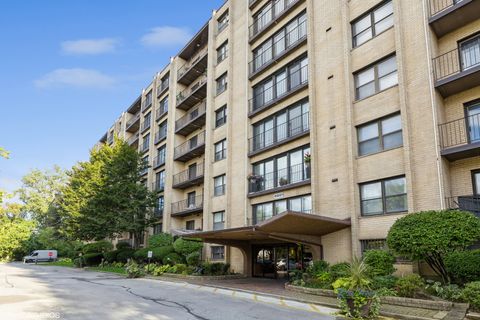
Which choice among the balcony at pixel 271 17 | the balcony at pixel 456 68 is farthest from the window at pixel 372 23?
the balcony at pixel 271 17

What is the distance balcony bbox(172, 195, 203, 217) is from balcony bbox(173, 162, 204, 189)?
140 centimetres

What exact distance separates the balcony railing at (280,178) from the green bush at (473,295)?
36.8 feet

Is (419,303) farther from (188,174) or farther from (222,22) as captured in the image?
(222,22)

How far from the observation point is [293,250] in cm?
2498

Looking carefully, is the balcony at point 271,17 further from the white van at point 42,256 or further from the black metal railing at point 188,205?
the white van at point 42,256

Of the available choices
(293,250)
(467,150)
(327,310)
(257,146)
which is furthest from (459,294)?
(257,146)

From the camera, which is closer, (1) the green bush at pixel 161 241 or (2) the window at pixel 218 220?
(2) the window at pixel 218 220

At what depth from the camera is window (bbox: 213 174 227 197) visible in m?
31.2

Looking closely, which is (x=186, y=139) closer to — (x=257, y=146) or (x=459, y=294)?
(x=257, y=146)

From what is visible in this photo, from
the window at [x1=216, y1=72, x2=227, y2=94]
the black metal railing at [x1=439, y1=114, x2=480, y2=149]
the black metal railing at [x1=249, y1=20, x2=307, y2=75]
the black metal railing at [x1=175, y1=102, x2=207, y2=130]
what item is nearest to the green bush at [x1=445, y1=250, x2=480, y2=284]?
the black metal railing at [x1=439, y1=114, x2=480, y2=149]

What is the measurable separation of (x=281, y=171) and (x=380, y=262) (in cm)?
1035

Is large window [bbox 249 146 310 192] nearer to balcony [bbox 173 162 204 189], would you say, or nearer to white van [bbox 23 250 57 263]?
balcony [bbox 173 162 204 189]

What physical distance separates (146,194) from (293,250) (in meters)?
18.8

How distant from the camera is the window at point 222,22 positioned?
1376 inches
